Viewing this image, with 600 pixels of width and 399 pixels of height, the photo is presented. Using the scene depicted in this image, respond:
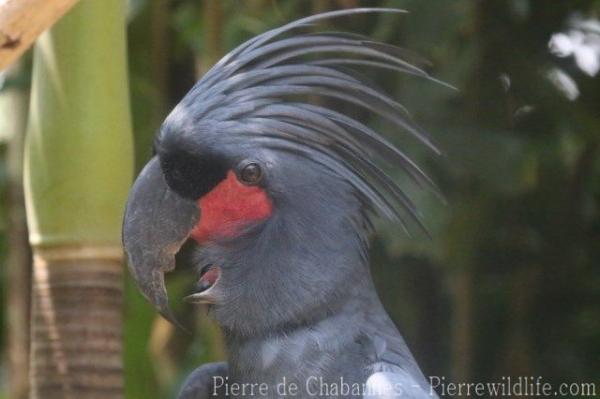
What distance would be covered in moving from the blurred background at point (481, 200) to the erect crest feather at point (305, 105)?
3.32 feet

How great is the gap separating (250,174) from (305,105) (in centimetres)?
18

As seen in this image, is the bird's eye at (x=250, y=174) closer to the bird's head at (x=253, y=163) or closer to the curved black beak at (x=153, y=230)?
the bird's head at (x=253, y=163)

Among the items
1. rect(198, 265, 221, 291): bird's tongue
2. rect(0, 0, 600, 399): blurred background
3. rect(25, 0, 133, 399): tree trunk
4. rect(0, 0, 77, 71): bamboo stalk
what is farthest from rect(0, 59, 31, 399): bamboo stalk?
rect(0, 0, 77, 71): bamboo stalk

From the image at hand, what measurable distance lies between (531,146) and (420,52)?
57 centimetres

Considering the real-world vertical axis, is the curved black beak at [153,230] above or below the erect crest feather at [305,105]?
below

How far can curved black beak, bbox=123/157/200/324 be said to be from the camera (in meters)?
2.03

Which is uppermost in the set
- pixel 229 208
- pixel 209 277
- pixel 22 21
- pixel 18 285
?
pixel 22 21

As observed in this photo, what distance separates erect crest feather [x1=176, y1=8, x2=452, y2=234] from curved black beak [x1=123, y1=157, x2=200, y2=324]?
0.52ft

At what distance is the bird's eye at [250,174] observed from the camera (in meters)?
2.08

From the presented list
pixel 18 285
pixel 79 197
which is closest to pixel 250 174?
pixel 79 197

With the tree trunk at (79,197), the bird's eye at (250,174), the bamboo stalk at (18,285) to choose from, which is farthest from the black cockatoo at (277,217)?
the bamboo stalk at (18,285)

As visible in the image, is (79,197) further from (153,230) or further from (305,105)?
(305,105)

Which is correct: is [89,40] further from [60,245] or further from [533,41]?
[533,41]

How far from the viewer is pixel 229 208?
209 centimetres
